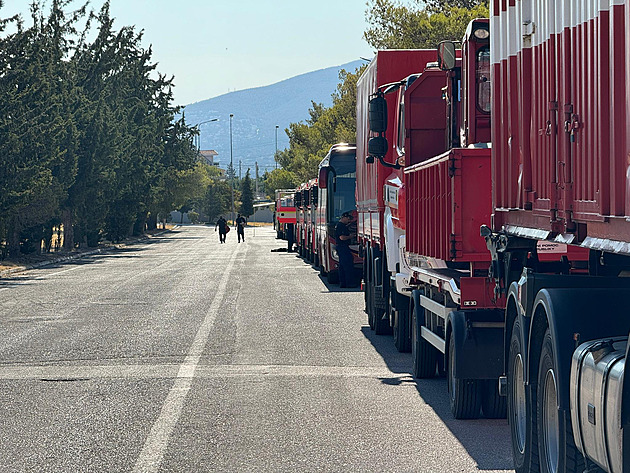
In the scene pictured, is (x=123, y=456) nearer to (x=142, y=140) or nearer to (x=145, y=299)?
(x=145, y=299)

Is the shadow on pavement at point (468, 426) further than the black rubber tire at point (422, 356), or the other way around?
the black rubber tire at point (422, 356)

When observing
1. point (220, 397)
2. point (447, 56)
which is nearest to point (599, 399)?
point (220, 397)

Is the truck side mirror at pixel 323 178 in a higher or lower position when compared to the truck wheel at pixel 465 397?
higher

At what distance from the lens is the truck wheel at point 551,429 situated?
5.88 meters

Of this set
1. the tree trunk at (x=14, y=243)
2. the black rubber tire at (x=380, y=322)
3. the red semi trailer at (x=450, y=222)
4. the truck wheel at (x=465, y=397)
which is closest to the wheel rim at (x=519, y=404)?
the red semi trailer at (x=450, y=222)

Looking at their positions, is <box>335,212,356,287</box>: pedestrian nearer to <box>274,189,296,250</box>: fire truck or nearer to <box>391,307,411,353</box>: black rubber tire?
<box>391,307,411,353</box>: black rubber tire

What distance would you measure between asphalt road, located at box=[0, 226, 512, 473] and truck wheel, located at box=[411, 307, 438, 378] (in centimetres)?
15

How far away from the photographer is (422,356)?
36.8 ft

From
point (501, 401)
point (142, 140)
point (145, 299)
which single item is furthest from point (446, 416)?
point (142, 140)

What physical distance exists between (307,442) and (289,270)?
85.5ft

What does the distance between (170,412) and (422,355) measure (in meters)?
2.96

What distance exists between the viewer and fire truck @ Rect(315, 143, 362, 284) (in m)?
27.2

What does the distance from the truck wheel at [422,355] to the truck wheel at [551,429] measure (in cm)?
450

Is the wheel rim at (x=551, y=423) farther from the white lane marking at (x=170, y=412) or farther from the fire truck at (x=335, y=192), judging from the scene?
the fire truck at (x=335, y=192)
